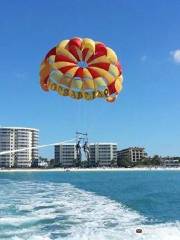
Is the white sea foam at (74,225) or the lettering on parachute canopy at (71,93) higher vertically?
the lettering on parachute canopy at (71,93)

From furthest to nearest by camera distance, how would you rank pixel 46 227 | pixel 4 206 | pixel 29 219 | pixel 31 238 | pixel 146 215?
pixel 4 206
pixel 146 215
pixel 29 219
pixel 46 227
pixel 31 238

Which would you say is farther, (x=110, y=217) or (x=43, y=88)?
(x=110, y=217)

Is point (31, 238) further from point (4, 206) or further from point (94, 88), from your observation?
point (4, 206)

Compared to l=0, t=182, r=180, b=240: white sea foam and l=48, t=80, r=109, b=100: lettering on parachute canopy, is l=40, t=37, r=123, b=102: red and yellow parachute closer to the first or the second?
l=48, t=80, r=109, b=100: lettering on parachute canopy

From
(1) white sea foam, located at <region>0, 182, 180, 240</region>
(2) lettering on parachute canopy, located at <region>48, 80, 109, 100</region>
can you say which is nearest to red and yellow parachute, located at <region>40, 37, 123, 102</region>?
(2) lettering on parachute canopy, located at <region>48, 80, 109, 100</region>

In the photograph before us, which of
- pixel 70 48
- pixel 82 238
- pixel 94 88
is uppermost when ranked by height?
pixel 70 48

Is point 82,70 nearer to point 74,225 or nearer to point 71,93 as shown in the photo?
point 71,93

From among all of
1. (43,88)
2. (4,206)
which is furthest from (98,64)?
(4,206)

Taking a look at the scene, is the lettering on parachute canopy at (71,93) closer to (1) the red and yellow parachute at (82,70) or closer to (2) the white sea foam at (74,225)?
(1) the red and yellow parachute at (82,70)

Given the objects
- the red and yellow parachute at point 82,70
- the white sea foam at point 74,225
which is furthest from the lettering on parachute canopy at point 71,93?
the white sea foam at point 74,225
